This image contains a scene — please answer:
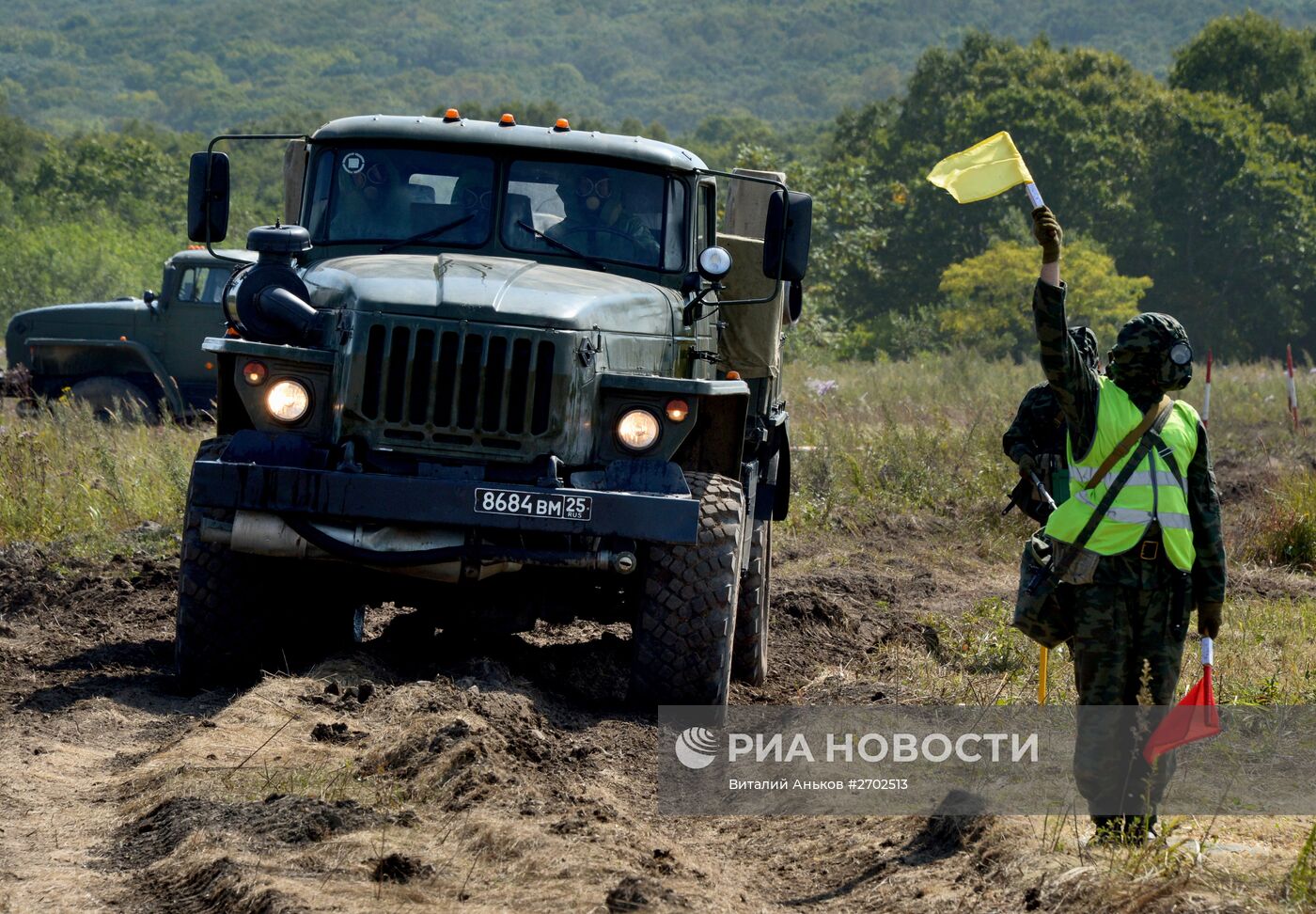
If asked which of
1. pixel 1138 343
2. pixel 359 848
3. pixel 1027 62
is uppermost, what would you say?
pixel 1027 62

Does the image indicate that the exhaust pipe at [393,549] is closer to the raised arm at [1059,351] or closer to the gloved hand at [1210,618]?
the raised arm at [1059,351]

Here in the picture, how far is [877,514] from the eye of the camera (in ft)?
44.5

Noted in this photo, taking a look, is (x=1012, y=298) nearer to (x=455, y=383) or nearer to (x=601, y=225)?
(x=601, y=225)

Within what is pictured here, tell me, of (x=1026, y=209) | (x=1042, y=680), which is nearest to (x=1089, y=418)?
(x=1042, y=680)

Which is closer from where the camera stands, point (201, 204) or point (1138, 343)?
point (1138, 343)

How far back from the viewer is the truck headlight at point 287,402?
6.79 meters

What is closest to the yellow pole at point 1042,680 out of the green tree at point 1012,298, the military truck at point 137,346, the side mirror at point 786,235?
A: the side mirror at point 786,235

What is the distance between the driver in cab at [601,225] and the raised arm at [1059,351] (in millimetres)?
2914

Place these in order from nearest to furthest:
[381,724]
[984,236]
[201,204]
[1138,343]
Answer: [1138,343] → [381,724] → [201,204] → [984,236]

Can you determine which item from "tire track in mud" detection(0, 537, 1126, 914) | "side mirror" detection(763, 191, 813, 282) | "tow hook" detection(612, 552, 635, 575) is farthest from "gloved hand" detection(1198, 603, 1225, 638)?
"side mirror" detection(763, 191, 813, 282)

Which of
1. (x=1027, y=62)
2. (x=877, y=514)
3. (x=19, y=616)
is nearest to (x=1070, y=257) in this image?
(x=1027, y=62)

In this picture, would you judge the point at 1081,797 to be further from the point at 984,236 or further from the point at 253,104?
the point at 253,104

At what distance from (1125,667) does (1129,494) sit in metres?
0.52

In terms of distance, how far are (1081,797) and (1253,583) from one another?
18.4 ft
